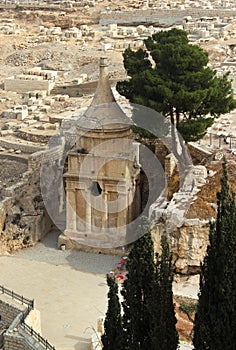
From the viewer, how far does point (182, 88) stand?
20.8 m

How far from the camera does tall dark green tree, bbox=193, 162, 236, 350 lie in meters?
10.5

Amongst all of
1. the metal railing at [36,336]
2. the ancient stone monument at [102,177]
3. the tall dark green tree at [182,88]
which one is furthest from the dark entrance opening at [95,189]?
the metal railing at [36,336]

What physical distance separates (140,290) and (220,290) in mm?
1942

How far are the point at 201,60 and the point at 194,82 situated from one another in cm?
80

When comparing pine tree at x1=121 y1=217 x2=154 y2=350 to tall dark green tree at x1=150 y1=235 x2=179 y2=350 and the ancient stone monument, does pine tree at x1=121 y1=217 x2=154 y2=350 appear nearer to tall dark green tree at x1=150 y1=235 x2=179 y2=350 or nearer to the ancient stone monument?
tall dark green tree at x1=150 y1=235 x2=179 y2=350

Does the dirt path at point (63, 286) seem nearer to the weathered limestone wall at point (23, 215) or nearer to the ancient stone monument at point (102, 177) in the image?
the weathered limestone wall at point (23, 215)

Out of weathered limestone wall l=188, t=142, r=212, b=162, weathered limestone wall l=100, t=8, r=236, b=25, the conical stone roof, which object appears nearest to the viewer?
the conical stone roof

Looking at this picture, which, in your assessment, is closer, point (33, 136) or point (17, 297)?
point (17, 297)

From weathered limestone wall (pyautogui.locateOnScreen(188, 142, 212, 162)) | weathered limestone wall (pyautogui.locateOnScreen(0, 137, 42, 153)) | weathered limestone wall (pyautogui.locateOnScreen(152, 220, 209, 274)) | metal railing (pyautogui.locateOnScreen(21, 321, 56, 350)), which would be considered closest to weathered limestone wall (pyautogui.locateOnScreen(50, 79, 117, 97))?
weathered limestone wall (pyautogui.locateOnScreen(0, 137, 42, 153))

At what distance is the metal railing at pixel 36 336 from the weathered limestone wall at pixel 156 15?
55453 mm

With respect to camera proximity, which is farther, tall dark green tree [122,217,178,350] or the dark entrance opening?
the dark entrance opening

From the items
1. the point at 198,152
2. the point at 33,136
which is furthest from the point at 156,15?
the point at 198,152

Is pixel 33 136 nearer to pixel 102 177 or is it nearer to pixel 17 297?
pixel 102 177

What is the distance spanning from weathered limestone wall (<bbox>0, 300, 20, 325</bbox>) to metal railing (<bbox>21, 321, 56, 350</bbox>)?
0.80 m
